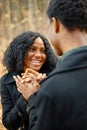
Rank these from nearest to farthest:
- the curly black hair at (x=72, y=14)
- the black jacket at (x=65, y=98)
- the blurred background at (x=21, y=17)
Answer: the black jacket at (x=65, y=98) < the curly black hair at (x=72, y=14) < the blurred background at (x=21, y=17)

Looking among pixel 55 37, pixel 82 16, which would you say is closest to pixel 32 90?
pixel 55 37

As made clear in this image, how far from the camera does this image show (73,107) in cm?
171

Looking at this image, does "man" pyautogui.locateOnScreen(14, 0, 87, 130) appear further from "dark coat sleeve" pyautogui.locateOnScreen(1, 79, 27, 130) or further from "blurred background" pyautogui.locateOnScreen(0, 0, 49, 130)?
"blurred background" pyautogui.locateOnScreen(0, 0, 49, 130)

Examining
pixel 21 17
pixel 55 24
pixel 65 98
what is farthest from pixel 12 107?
pixel 21 17

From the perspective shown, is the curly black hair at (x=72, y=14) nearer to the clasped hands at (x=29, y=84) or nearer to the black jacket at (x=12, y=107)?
the clasped hands at (x=29, y=84)

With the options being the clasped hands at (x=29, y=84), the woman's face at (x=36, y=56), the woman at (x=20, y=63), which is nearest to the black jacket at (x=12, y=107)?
the woman at (x=20, y=63)

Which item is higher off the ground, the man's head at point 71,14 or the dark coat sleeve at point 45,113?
the man's head at point 71,14

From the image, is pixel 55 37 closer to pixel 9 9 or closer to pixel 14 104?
pixel 14 104

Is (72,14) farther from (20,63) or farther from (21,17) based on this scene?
(21,17)

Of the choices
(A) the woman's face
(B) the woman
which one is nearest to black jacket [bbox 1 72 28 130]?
(B) the woman

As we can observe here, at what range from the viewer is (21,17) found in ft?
33.3

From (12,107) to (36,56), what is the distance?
1.59 feet

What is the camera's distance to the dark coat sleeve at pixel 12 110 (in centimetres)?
296

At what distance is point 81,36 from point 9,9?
8.60 meters
